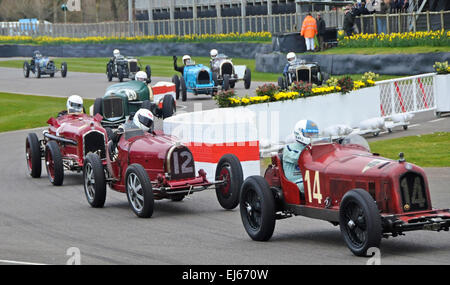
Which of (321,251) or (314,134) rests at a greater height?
(314,134)

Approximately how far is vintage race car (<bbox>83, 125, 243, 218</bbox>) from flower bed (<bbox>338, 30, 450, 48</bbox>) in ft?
70.9

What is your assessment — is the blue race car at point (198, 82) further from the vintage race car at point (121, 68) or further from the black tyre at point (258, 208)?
the black tyre at point (258, 208)

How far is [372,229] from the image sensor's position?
9.45 meters

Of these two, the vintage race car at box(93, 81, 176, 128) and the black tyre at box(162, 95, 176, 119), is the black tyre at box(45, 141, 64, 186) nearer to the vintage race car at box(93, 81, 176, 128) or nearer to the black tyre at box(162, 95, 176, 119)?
the vintage race car at box(93, 81, 176, 128)

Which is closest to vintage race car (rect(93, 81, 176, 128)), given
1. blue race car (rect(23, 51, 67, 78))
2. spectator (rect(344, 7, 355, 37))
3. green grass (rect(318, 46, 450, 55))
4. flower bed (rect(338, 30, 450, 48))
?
green grass (rect(318, 46, 450, 55))

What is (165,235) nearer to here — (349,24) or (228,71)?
(228,71)

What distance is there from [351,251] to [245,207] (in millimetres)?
1963

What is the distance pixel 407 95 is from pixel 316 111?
3862 millimetres

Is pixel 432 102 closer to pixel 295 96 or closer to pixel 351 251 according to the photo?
pixel 295 96

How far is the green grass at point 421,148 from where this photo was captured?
18.0 m

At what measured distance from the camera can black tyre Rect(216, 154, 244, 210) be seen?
13.6 m

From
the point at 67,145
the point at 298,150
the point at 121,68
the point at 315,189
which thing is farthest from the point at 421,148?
the point at 121,68

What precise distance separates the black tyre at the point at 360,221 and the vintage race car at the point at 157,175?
3775mm
